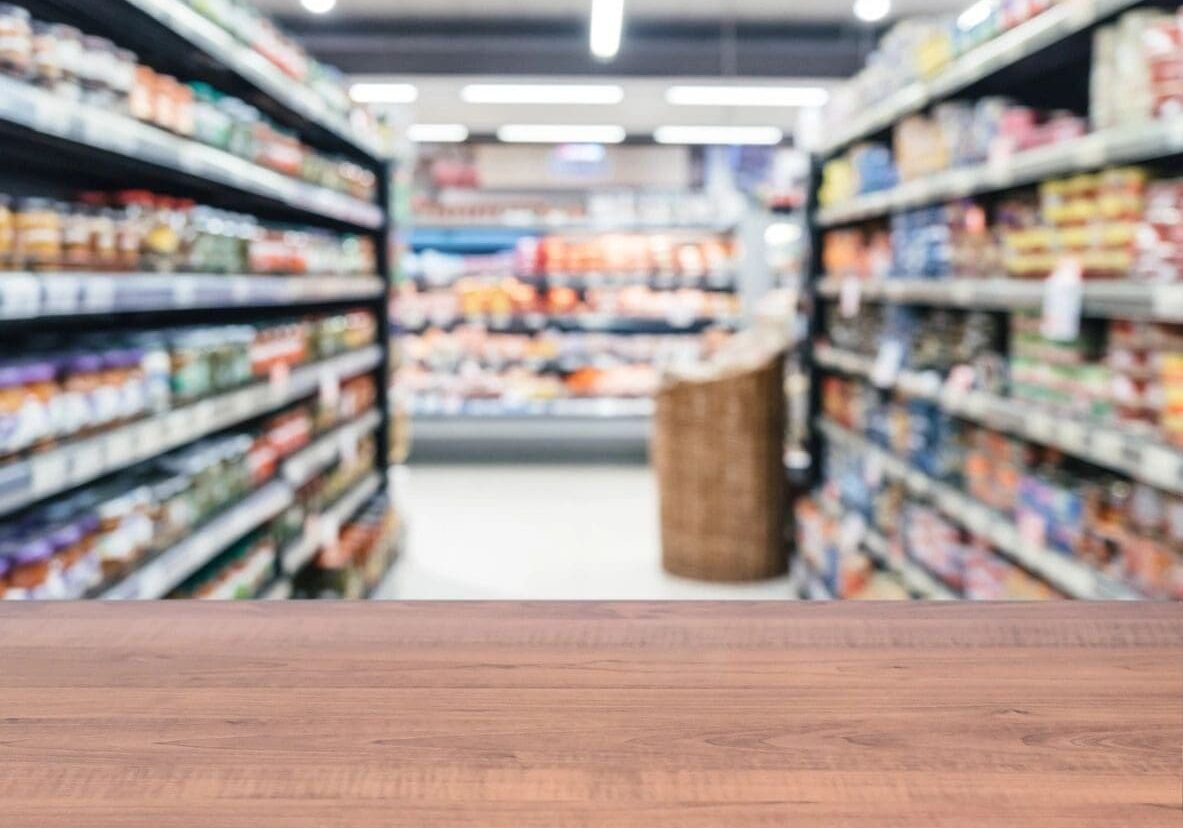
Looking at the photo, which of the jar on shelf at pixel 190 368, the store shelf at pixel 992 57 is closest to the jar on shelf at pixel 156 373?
the jar on shelf at pixel 190 368

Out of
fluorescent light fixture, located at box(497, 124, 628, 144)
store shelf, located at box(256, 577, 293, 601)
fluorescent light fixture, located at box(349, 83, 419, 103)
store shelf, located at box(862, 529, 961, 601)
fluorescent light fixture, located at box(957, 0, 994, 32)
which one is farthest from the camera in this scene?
fluorescent light fixture, located at box(497, 124, 628, 144)

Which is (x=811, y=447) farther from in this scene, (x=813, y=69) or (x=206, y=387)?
(x=813, y=69)

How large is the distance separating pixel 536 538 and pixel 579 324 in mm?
3119

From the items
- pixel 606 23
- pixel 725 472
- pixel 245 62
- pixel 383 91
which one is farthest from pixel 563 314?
pixel 245 62

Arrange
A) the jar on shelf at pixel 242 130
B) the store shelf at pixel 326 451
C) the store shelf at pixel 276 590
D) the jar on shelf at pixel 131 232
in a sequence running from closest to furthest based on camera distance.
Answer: the jar on shelf at pixel 131 232 < the jar on shelf at pixel 242 130 < the store shelf at pixel 276 590 < the store shelf at pixel 326 451

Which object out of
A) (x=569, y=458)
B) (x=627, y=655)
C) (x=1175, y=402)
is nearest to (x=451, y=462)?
(x=569, y=458)

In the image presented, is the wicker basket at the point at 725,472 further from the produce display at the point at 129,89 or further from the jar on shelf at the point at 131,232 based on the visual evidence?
the jar on shelf at the point at 131,232

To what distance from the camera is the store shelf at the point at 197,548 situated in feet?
9.24

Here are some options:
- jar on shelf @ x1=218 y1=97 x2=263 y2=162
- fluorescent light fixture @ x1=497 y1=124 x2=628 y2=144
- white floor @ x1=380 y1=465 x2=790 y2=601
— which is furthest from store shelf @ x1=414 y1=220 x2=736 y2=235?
jar on shelf @ x1=218 y1=97 x2=263 y2=162

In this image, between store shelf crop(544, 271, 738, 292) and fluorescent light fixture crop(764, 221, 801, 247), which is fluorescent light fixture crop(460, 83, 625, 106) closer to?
store shelf crop(544, 271, 738, 292)

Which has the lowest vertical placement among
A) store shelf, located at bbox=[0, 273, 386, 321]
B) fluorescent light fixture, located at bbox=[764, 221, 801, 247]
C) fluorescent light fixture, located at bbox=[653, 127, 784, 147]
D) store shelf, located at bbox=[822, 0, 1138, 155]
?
store shelf, located at bbox=[0, 273, 386, 321]

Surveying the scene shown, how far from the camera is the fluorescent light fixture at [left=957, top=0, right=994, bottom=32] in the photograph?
3.28 metres

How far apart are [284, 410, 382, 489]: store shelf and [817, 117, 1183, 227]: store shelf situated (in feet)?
7.36

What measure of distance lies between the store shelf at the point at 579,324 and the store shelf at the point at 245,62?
3911 millimetres
